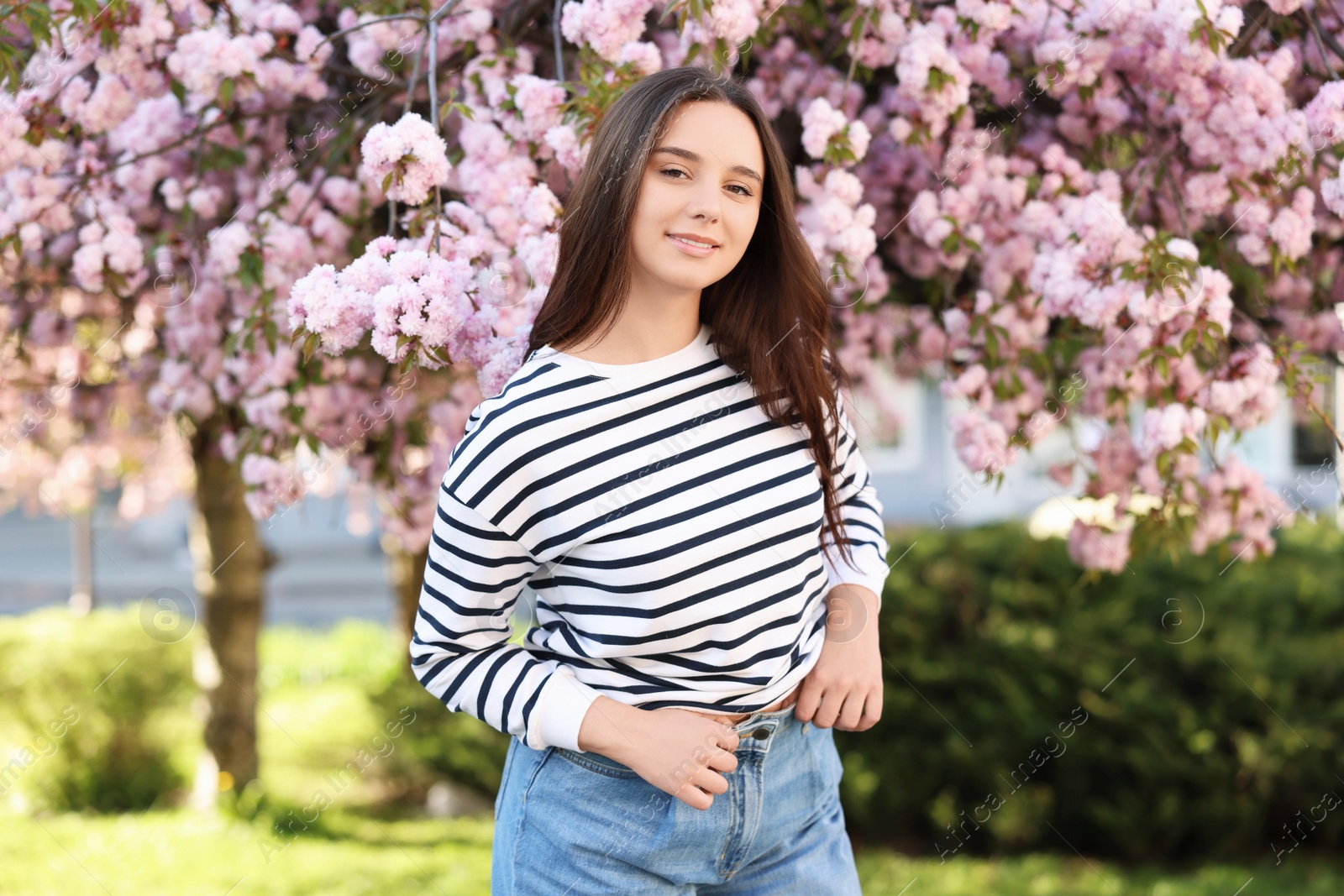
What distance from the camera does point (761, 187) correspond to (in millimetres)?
1479

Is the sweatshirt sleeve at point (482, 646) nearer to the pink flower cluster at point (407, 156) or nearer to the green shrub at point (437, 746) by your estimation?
the pink flower cluster at point (407, 156)

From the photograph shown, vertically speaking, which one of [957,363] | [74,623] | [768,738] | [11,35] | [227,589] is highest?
[11,35]

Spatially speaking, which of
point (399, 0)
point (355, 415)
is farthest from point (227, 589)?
point (399, 0)

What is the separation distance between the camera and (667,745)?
130cm

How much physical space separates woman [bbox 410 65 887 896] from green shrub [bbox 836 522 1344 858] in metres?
2.78

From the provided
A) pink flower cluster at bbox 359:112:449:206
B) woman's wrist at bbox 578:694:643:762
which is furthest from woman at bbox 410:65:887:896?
pink flower cluster at bbox 359:112:449:206

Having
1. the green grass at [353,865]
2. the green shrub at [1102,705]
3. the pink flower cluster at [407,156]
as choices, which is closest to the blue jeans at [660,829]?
the pink flower cluster at [407,156]

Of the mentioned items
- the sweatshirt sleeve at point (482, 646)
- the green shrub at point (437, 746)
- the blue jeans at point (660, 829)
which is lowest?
the green shrub at point (437, 746)

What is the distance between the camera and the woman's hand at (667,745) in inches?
51.1

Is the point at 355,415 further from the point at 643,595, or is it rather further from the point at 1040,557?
the point at 1040,557

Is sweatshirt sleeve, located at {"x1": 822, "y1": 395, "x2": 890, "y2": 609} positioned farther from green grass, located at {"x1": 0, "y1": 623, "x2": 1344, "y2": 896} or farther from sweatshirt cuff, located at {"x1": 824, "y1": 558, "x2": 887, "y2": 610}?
green grass, located at {"x1": 0, "y1": 623, "x2": 1344, "y2": 896}

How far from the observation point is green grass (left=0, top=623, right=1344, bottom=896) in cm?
379

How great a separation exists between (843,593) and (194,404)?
1.79 metres

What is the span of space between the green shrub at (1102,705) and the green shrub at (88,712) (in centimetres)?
320
